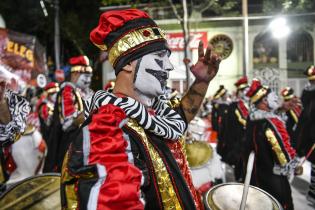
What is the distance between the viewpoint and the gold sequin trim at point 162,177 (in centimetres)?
165

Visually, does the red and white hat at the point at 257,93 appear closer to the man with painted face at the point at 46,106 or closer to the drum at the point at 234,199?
the drum at the point at 234,199

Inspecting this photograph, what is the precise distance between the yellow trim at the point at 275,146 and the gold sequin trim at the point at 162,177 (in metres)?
2.90

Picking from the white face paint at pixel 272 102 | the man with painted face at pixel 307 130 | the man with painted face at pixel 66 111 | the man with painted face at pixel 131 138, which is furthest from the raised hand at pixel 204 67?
the man with painted face at pixel 307 130

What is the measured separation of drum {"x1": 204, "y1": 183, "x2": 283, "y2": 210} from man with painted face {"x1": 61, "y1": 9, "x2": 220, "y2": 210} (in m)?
0.14

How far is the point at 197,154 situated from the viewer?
15.2 feet

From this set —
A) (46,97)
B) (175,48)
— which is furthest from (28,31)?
(46,97)

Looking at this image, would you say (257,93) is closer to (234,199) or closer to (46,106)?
(234,199)

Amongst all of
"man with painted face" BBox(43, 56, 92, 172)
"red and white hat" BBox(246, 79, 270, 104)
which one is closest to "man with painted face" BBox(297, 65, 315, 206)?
"red and white hat" BBox(246, 79, 270, 104)

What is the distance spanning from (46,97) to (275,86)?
52.4ft

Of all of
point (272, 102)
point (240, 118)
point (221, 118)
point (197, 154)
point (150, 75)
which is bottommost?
point (221, 118)

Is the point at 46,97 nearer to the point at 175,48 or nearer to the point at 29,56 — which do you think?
the point at 29,56

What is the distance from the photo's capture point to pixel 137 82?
1775mm

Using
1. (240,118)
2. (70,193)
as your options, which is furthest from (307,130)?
(70,193)

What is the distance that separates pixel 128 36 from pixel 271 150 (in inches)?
126
